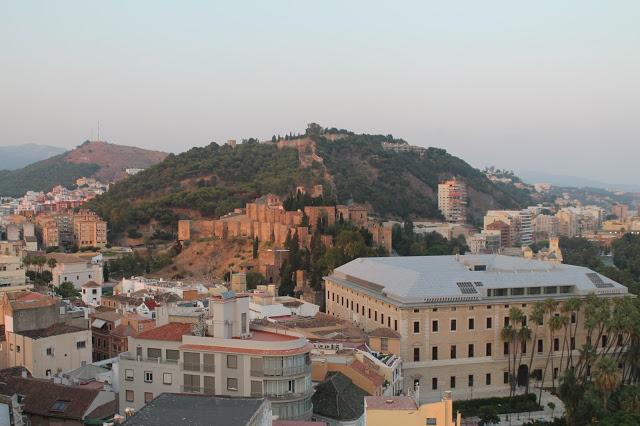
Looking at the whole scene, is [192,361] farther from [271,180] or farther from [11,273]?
[271,180]

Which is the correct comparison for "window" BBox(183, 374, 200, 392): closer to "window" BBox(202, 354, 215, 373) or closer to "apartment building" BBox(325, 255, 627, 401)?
"window" BBox(202, 354, 215, 373)

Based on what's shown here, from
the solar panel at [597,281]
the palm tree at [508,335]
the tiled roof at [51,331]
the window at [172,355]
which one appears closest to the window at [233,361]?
the window at [172,355]

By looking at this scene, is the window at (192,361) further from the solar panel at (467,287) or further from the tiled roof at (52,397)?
the solar panel at (467,287)

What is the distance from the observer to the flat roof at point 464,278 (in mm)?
36000

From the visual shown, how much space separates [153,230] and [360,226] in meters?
28.0

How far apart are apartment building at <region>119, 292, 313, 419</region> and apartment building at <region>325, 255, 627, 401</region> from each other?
12985 millimetres

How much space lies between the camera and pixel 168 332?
23578mm

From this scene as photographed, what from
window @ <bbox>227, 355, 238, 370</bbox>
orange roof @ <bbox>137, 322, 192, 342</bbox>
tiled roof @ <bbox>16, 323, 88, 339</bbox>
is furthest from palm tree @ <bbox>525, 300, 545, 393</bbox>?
tiled roof @ <bbox>16, 323, 88, 339</bbox>

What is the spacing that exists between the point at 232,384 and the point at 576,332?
A: 2129cm

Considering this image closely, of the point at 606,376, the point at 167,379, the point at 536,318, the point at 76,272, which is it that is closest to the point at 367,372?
the point at 167,379

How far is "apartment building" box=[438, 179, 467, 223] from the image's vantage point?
4766 inches

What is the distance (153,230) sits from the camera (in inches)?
3381

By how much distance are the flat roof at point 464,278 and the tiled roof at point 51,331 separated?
1392 cm

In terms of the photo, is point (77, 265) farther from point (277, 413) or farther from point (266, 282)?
point (277, 413)
